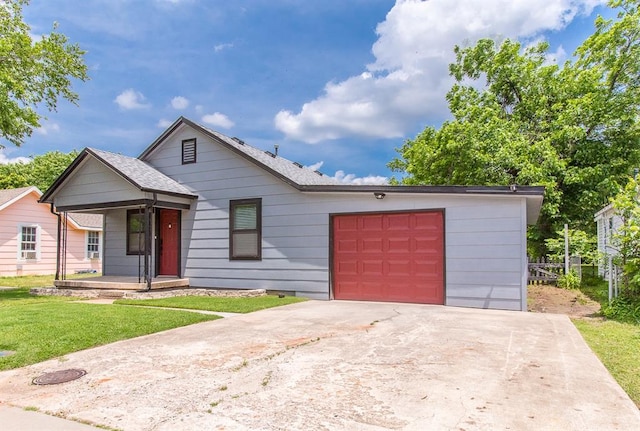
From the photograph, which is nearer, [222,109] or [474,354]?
[474,354]

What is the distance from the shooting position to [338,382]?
365cm

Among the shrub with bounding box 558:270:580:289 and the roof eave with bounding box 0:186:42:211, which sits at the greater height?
the roof eave with bounding box 0:186:42:211

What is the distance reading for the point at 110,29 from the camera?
44.0 ft

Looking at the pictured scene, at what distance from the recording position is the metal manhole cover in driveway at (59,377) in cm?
375

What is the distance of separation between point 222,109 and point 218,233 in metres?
8.87

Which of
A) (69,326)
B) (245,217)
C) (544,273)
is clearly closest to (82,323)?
(69,326)

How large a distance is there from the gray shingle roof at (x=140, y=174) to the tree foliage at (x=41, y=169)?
30765 millimetres

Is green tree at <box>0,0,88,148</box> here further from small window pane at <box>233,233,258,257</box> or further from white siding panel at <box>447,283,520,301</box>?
white siding panel at <box>447,283,520,301</box>

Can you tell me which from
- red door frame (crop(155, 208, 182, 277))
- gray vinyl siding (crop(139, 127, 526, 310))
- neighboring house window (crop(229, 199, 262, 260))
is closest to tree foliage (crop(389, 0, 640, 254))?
gray vinyl siding (crop(139, 127, 526, 310))

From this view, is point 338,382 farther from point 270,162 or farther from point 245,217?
point 270,162

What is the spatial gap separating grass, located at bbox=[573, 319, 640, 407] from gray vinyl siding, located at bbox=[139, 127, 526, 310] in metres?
1.58

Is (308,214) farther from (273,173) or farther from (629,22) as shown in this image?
(629,22)

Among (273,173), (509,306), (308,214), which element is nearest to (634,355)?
(509,306)

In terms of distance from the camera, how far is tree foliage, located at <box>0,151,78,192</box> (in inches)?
1492
